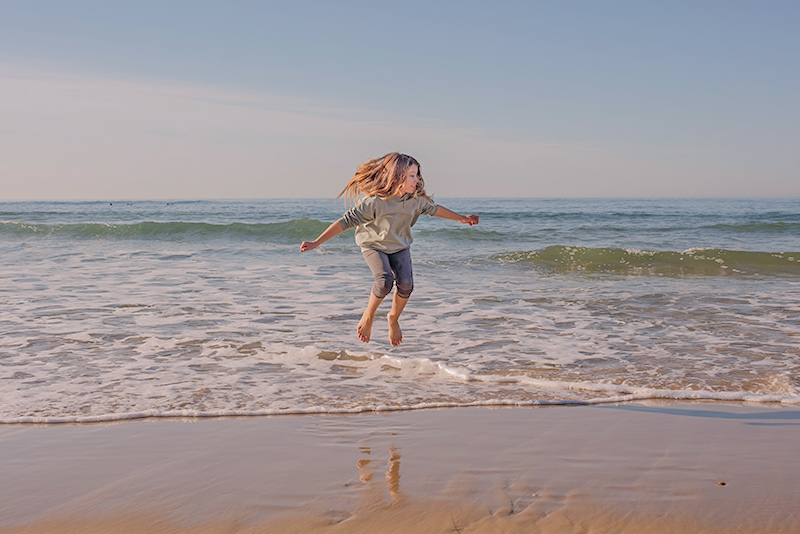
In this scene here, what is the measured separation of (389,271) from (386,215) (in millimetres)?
471

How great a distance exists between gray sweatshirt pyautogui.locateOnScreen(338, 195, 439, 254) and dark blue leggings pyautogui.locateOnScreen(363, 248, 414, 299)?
0.20 ft

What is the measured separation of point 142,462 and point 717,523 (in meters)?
2.84

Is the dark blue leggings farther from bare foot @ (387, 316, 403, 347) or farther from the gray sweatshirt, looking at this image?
bare foot @ (387, 316, 403, 347)

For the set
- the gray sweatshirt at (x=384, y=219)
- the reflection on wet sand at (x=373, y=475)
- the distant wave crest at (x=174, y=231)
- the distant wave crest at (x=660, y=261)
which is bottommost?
the reflection on wet sand at (x=373, y=475)

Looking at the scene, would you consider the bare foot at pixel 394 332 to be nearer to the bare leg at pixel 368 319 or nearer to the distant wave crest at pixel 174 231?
the bare leg at pixel 368 319

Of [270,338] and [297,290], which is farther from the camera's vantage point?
[297,290]

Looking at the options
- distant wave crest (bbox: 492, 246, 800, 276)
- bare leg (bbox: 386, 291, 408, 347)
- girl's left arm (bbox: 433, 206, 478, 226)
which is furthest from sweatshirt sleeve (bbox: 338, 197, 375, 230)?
distant wave crest (bbox: 492, 246, 800, 276)

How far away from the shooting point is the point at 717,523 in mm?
2734

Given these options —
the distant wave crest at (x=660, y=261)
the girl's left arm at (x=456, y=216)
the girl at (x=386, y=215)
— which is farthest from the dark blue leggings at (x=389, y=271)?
the distant wave crest at (x=660, y=261)

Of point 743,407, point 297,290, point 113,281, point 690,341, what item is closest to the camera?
point 743,407

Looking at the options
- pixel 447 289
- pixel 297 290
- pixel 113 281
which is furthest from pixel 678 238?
pixel 113 281

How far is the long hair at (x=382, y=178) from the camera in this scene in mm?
5250

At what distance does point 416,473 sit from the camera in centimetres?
329

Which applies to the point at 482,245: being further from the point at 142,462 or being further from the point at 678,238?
the point at 142,462
